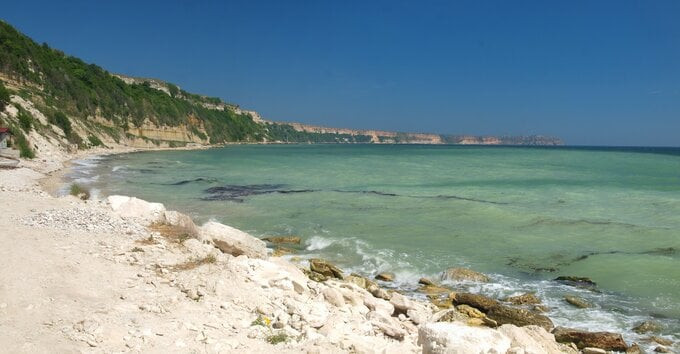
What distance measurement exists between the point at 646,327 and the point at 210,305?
846 cm

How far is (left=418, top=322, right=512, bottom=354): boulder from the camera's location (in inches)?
223

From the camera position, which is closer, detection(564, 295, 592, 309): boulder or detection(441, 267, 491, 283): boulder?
detection(564, 295, 592, 309): boulder

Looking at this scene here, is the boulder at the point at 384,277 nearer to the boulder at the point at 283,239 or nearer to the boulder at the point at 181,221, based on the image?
the boulder at the point at 283,239

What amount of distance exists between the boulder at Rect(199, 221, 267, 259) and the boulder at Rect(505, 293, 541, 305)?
594cm

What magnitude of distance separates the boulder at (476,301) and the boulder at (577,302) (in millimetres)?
1825

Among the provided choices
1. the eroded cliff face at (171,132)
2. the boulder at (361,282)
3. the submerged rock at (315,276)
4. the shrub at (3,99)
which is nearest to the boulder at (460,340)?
the boulder at (361,282)

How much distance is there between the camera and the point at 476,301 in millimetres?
10156

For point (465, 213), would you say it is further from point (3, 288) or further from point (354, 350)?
point (3, 288)

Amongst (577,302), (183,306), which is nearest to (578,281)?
(577,302)

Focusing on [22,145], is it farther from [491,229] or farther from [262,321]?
[262,321]

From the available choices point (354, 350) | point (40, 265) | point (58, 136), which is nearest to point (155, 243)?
point (40, 265)

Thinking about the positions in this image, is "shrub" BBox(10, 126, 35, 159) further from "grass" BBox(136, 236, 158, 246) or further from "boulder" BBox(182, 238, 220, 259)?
"boulder" BBox(182, 238, 220, 259)

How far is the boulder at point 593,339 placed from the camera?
8.22 meters

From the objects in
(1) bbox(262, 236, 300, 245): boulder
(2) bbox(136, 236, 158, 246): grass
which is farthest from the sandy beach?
(1) bbox(262, 236, 300, 245): boulder
